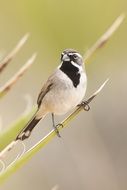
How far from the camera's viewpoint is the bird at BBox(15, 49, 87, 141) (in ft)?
11.2

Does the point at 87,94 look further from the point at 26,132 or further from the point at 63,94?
the point at 26,132

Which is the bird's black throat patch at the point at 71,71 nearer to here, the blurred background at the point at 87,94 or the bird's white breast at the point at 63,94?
the bird's white breast at the point at 63,94

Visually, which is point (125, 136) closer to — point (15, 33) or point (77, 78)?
point (15, 33)

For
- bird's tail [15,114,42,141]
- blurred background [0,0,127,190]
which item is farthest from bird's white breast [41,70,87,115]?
blurred background [0,0,127,190]

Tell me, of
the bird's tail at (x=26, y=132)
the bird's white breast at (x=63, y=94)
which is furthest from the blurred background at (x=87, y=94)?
the bird's tail at (x=26, y=132)

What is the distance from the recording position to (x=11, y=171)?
2.16 m

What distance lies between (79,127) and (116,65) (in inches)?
30.9

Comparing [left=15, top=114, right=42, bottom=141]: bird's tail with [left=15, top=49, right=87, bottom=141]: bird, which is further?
[left=15, top=49, right=87, bottom=141]: bird

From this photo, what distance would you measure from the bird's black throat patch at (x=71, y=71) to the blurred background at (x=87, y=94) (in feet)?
9.77

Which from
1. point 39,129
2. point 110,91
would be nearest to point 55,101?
point 39,129

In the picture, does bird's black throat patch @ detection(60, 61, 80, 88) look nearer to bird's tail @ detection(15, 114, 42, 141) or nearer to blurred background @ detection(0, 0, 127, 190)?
bird's tail @ detection(15, 114, 42, 141)

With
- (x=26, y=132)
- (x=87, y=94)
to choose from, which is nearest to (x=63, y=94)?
(x=26, y=132)

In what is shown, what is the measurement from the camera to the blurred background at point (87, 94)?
677 centimetres

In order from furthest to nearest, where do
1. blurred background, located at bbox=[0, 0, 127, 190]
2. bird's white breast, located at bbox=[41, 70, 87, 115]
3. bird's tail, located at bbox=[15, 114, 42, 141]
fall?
blurred background, located at bbox=[0, 0, 127, 190] → bird's white breast, located at bbox=[41, 70, 87, 115] → bird's tail, located at bbox=[15, 114, 42, 141]
